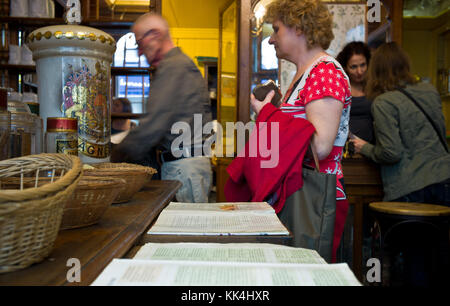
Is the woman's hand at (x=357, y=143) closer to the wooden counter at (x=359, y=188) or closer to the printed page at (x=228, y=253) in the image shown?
the wooden counter at (x=359, y=188)

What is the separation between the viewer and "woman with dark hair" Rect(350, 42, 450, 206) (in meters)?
2.26

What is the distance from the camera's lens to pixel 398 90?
235 cm

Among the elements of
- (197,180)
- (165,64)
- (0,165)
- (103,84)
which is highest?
(165,64)

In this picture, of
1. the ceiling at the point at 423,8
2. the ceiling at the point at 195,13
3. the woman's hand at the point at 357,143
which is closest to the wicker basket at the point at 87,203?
the woman's hand at the point at 357,143

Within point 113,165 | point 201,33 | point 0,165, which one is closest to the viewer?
point 0,165

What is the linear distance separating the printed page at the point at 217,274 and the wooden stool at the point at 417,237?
1736mm

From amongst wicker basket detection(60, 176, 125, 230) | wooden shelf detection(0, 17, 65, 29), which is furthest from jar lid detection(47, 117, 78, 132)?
wooden shelf detection(0, 17, 65, 29)

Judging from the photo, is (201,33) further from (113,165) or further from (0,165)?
(0,165)

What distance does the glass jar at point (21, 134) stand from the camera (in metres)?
1.01

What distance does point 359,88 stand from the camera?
2920 millimetres

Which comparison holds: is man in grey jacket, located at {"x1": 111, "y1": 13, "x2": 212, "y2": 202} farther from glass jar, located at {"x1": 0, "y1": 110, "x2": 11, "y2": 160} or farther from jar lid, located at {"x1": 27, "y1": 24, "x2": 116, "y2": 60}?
glass jar, located at {"x1": 0, "y1": 110, "x2": 11, "y2": 160}

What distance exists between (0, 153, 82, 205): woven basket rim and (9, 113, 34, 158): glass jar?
370mm
